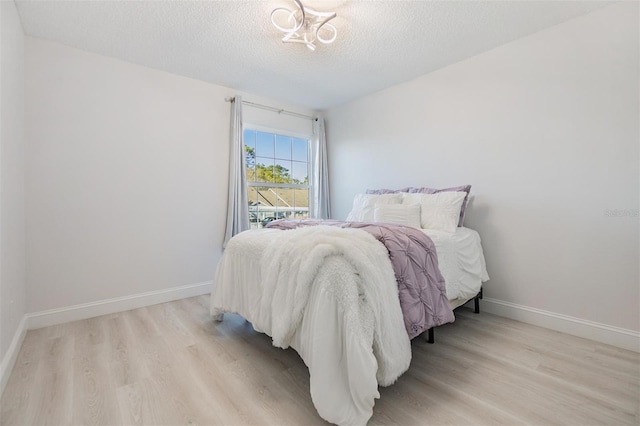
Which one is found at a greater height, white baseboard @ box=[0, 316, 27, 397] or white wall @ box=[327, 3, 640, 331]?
white wall @ box=[327, 3, 640, 331]

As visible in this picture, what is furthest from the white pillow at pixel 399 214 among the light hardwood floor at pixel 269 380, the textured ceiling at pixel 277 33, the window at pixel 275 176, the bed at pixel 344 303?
the window at pixel 275 176

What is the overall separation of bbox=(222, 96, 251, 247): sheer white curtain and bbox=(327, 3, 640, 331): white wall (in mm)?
2063

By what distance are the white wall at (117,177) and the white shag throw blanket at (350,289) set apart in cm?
190

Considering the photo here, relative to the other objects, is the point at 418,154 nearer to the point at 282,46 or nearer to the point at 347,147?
the point at 347,147

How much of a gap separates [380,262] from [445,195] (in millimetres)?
1422

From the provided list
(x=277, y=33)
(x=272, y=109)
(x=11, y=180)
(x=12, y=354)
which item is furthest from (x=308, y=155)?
(x=12, y=354)

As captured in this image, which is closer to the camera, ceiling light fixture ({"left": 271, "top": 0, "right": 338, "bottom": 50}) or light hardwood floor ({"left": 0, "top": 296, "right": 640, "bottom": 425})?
light hardwood floor ({"left": 0, "top": 296, "right": 640, "bottom": 425})

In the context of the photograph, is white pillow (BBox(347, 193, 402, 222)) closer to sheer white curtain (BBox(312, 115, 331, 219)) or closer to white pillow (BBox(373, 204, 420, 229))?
white pillow (BBox(373, 204, 420, 229))

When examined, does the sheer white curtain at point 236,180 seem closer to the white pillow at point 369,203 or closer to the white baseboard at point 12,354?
the white pillow at point 369,203

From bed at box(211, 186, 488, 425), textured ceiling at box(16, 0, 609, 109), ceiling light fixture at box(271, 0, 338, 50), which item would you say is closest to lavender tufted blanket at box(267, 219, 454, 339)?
bed at box(211, 186, 488, 425)

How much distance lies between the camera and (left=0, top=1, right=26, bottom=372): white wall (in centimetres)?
170

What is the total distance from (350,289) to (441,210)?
1.57 metres

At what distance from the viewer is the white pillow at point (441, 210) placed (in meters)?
2.48

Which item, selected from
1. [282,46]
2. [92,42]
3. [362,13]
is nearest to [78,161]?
[92,42]
